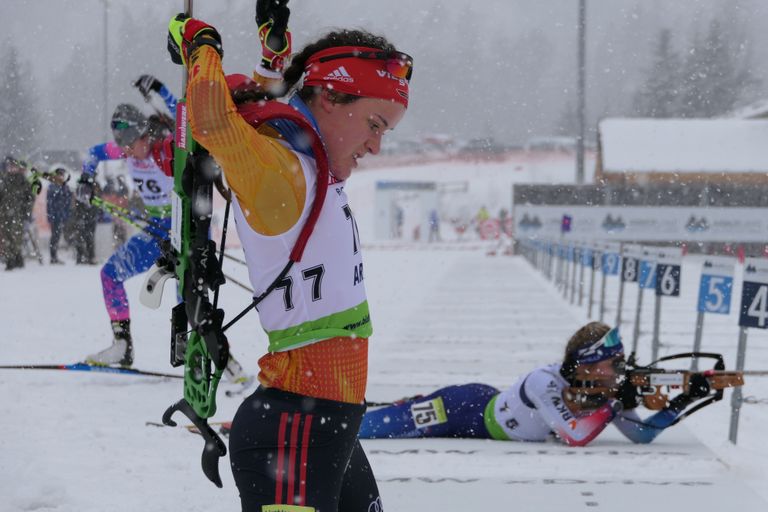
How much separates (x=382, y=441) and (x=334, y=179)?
322cm

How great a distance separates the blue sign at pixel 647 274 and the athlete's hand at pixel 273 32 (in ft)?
20.8

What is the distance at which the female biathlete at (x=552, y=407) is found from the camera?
468 cm

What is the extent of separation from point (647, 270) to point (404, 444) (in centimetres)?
416

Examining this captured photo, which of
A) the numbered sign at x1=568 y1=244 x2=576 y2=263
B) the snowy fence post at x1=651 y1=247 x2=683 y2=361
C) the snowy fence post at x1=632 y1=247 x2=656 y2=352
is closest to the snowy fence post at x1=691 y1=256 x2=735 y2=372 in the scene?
the snowy fence post at x1=651 y1=247 x2=683 y2=361

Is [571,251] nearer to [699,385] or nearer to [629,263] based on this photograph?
[629,263]

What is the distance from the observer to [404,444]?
191 inches

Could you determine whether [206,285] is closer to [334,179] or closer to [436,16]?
[334,179]

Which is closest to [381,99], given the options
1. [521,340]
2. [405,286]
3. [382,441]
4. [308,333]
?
[308,333]

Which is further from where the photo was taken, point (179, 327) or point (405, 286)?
point (405, 286)

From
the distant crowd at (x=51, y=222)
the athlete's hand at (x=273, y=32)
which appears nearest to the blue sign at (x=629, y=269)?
the athlete's hand at (x=273, y=32)

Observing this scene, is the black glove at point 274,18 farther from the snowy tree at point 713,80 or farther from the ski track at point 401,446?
the snowy tree at point 713,80

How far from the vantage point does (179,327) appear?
2.09 meters

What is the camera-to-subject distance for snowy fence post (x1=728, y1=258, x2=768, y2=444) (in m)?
4.82

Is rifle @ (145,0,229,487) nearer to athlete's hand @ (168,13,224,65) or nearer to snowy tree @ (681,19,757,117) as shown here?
athlete's hand @ (168,13,224,65)
